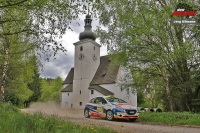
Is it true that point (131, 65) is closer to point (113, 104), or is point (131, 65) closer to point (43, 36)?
point (113, 104)

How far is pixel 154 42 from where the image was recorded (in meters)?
14.1

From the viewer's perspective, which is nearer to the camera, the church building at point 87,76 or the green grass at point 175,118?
the green grass at point 175,118

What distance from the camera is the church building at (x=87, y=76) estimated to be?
38094 mm

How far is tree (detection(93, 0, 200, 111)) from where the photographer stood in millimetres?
12828

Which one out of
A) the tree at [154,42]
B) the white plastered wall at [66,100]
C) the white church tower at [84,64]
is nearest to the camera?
the tree at [154,42]

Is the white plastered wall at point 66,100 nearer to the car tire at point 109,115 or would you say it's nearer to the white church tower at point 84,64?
the white church tower at point 84,64

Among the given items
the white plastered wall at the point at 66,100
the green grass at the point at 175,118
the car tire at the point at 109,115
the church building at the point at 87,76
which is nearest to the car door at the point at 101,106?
the car tire at the point at 109,115

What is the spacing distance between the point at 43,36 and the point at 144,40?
356 inches

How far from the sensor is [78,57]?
143 feet

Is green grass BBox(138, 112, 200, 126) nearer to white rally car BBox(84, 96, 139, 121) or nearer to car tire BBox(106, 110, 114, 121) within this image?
white rally car BBox(84, 96, 139, 121)

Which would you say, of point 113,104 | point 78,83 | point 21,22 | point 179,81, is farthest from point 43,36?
point 78,83

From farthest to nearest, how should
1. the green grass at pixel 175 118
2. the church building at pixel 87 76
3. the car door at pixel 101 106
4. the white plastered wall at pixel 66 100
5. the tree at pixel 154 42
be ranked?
the white plastered wall at pixel 66 100
the church building at pixel 87 76
the car door at pixel 101 106
the tree at pixel 154 42
the green grass at pixel 175 118

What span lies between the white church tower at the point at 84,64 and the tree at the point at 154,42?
23.9m

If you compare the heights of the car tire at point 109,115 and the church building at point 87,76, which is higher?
the church building at point 87,76
